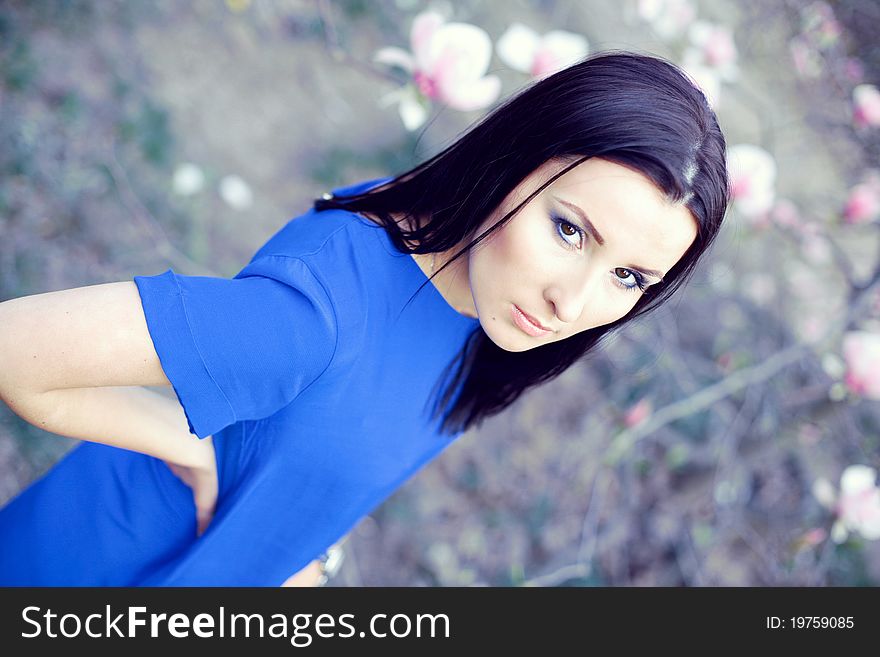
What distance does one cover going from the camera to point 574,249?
28.0 inches

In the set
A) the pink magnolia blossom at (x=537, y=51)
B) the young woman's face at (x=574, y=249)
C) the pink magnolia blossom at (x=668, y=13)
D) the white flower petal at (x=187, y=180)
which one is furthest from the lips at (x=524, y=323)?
the pink magnolia blossom at (x=668, y=13)

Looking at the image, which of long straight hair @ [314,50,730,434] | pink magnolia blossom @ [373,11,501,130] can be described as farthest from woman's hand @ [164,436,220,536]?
pink magnolia blossom @ [373,11,501,130]

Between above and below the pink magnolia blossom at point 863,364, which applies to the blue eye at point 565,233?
below

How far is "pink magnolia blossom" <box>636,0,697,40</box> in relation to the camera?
1954 millimetres

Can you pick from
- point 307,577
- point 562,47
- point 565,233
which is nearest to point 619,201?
point 565,233

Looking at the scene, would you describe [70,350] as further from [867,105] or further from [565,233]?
[867,105]

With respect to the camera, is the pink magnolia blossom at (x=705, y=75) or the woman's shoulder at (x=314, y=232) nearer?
the woman's shoulder at (x=314, y=232)

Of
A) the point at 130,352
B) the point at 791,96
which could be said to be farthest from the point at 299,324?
the point at 791,96

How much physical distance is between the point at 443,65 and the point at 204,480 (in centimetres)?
72

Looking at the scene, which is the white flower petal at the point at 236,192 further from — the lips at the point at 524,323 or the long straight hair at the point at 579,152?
the lips at the point at 524,323

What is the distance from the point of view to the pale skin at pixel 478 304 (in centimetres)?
58

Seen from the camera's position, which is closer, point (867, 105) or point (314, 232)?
point (314, 232)

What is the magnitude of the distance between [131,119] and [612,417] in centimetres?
164

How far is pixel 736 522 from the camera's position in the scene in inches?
82.7
